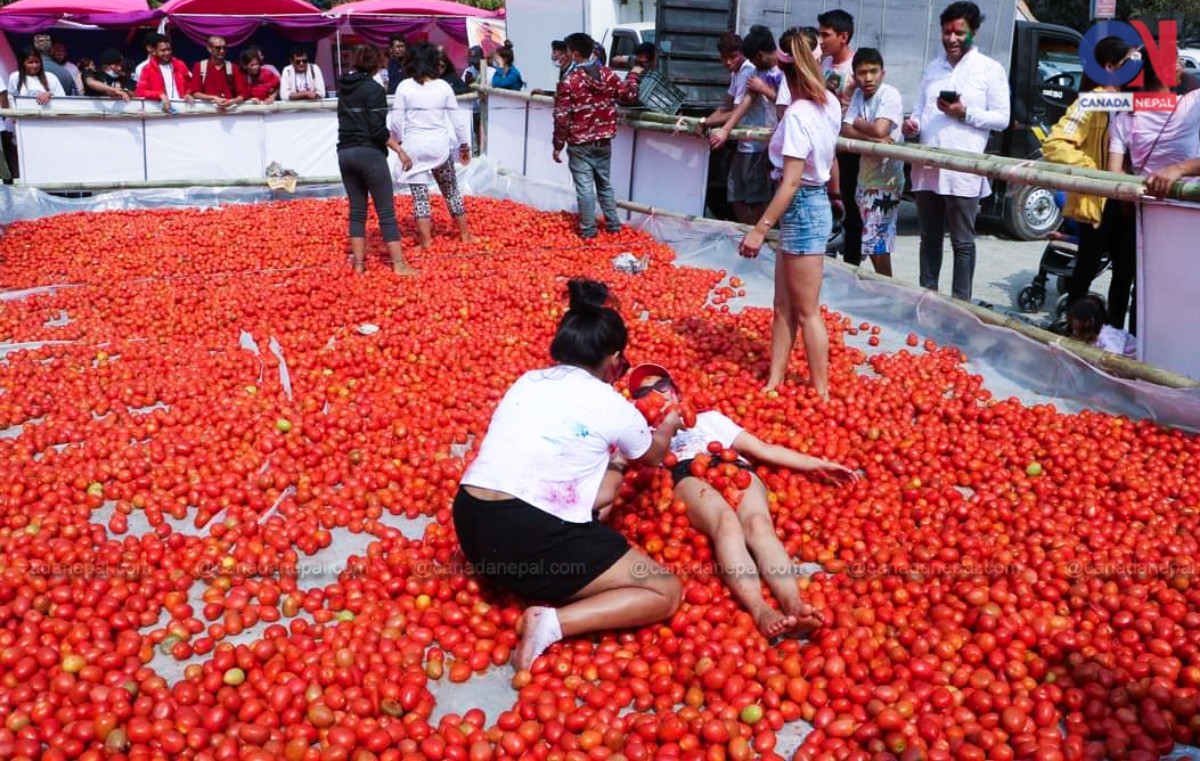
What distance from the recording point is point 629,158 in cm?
1068

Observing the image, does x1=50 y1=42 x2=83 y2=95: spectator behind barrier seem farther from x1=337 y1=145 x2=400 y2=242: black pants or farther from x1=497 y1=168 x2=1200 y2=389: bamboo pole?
x1=497 y1=168 x2=1200 y2=389: bamboo pole

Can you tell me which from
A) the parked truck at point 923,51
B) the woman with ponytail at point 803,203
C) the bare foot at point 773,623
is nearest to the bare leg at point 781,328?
the woman with ponytail at point 803,203

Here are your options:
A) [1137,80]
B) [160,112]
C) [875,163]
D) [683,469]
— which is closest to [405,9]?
[160,112]

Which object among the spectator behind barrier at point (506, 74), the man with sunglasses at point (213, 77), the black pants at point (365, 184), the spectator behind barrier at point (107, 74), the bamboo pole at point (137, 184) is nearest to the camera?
the black pants at point (365, 184)

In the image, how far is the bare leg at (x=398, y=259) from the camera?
8664mm

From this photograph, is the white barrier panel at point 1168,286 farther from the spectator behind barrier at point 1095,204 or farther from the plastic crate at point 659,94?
the plastic crate at point 659,94

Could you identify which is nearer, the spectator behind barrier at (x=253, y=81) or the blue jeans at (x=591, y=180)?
the blue jeans at (x=591, y=180)

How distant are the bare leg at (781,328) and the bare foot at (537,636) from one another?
2.79 meters

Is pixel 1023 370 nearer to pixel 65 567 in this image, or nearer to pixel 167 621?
pixel 167 621

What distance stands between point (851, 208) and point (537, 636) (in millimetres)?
5853

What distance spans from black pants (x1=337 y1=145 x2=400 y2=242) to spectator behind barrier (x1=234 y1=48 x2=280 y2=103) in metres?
6.14

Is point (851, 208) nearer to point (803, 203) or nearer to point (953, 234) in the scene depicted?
point (953, 234)

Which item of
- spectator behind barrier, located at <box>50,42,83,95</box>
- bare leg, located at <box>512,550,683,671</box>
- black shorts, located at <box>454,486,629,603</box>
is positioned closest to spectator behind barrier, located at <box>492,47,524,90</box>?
spectator behind barrier, located at <box>50,42,83,95</box>

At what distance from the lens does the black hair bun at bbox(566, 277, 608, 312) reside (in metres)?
3.70
